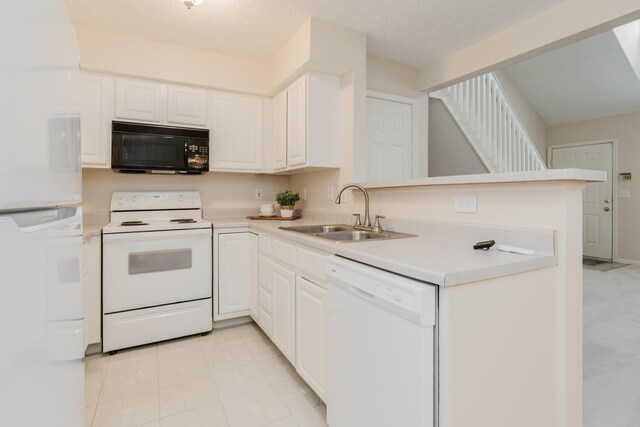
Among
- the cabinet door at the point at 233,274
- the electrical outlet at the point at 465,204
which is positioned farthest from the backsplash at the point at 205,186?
the electrical outlet at the point at 465,204

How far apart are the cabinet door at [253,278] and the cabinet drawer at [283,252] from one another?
1.33 feet

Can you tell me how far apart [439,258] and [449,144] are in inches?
115

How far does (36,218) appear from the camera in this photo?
2.09ft

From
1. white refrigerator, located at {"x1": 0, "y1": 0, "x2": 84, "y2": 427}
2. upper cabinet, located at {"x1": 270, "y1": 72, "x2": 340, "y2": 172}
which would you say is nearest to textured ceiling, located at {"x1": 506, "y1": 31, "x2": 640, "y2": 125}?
upper cabinet, located at {"x1": 270, "y1": 72, "x2": 340, "y2": 172}

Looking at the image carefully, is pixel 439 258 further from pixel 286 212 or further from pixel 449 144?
pixel 449 144

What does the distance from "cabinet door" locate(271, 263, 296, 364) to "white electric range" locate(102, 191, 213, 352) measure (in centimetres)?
70

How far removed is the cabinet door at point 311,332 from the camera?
1.58 meters

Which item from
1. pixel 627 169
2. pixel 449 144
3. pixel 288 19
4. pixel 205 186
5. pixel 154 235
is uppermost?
pixel 288 19

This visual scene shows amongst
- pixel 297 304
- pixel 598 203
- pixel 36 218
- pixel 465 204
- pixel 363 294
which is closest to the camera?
pixel 36 218

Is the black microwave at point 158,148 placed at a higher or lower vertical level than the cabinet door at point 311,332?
higher

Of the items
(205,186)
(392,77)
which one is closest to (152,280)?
(205,186)

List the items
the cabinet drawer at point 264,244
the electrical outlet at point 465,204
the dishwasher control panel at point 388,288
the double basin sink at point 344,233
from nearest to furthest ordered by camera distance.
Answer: the dishwasher control panel at point 388,288, the electrical outlet at point 465,204, the double basin sink at point 344,233, the cabinet drawer at point 264,244

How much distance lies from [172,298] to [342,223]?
143 cm

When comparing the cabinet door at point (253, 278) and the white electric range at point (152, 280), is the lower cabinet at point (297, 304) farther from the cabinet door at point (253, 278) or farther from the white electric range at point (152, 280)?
the white electric range at point (152, 280)
